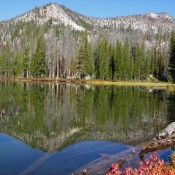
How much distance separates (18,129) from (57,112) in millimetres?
11760

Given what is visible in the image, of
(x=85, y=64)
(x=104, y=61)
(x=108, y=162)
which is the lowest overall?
(x=108, y=162)

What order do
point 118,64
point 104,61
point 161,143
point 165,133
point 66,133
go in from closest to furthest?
point 161,143, point 165,133, point 66,133, point 118,64, point 104,61

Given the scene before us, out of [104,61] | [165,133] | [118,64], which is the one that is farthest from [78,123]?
[104,61]

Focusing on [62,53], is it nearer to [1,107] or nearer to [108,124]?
[1,107]

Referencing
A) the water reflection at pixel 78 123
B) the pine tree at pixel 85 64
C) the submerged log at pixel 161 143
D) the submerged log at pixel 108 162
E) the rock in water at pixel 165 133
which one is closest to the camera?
the submerged log at pixel 108 162

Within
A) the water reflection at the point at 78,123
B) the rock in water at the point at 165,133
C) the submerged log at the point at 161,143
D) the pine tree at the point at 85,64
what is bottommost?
the water reflection at the point at 78,123

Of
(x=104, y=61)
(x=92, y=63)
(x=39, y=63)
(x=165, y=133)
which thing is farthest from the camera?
(x=92, y=63)

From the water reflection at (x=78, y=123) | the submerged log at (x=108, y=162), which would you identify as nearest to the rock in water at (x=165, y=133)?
the water reflection at (x=78, y=123)

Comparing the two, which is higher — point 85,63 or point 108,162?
point 85,63

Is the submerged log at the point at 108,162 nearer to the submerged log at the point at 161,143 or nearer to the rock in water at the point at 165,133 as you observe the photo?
the submerged log at the point at 161,143

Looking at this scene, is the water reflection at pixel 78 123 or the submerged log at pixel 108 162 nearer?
the submerged log at pixel 108 162

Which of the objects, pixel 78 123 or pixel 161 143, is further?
pixel 78 123

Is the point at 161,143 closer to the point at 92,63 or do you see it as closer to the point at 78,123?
the point at 78,123

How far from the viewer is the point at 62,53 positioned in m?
150
